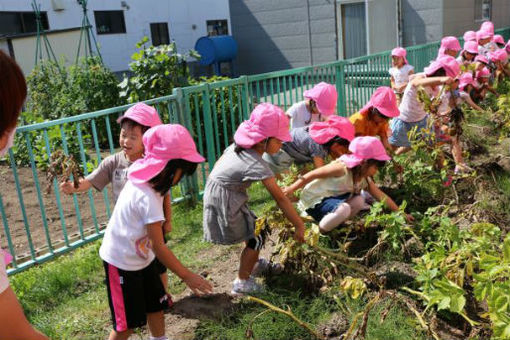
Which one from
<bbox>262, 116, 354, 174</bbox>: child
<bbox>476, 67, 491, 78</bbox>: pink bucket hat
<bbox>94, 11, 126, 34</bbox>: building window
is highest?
<bbox>94, 11, 126, 34</bbox>: building window

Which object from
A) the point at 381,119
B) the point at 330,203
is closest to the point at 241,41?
the point at 381,119

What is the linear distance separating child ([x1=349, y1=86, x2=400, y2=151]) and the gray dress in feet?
5.29

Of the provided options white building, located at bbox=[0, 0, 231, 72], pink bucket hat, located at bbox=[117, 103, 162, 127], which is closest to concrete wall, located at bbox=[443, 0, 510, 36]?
white building, located at bbox=[0, 0, 231, 72]

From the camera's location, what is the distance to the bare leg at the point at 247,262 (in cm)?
331

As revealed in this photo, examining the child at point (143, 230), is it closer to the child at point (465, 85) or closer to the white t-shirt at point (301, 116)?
the white t-shirt at point (301, 116)

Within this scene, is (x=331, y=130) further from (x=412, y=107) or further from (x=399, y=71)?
(x=399, y=71)

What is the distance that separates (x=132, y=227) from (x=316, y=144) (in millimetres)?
2085

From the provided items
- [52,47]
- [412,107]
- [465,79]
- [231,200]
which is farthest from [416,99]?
[52,47]

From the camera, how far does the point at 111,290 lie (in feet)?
8.52

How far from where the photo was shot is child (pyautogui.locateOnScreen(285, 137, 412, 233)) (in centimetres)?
346

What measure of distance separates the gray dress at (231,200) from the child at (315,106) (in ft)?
5.17

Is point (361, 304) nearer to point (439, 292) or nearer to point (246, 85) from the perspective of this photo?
point (439, 292)

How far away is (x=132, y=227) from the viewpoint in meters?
2.54

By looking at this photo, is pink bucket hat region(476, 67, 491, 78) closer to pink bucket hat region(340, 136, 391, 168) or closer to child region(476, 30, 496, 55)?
child region(476, 30, 496, 55)
